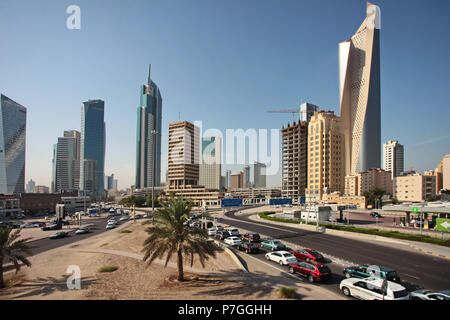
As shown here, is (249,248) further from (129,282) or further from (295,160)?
(295,160)

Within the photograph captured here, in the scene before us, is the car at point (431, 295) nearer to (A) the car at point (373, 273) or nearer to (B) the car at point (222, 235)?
(A) the car at point (373, 273)

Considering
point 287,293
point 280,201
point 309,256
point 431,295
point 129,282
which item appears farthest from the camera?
point 280,201

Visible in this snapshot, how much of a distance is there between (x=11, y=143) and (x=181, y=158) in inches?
3546

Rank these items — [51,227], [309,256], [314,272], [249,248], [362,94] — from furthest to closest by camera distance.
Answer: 1. [362,94]
2. [51,227]
3. [249,248]
4. [309,256]
5. [314,272]

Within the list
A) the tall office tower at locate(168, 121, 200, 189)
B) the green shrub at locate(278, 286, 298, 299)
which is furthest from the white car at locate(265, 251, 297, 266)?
the tall office tower at locate(168, 121, 200, 189)

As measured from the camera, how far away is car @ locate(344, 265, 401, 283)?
56.3ft

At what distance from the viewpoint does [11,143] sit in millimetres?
125125

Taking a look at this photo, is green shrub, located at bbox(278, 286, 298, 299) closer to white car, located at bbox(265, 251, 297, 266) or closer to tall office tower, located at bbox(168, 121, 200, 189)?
white car, located at bbox(265, 251, 297, 266)

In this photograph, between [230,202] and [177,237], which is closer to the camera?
[177,237]

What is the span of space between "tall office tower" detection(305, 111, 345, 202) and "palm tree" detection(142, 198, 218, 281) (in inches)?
4233

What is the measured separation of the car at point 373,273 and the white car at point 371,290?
2.93 m

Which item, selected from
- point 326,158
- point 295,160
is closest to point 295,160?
point 295,160
